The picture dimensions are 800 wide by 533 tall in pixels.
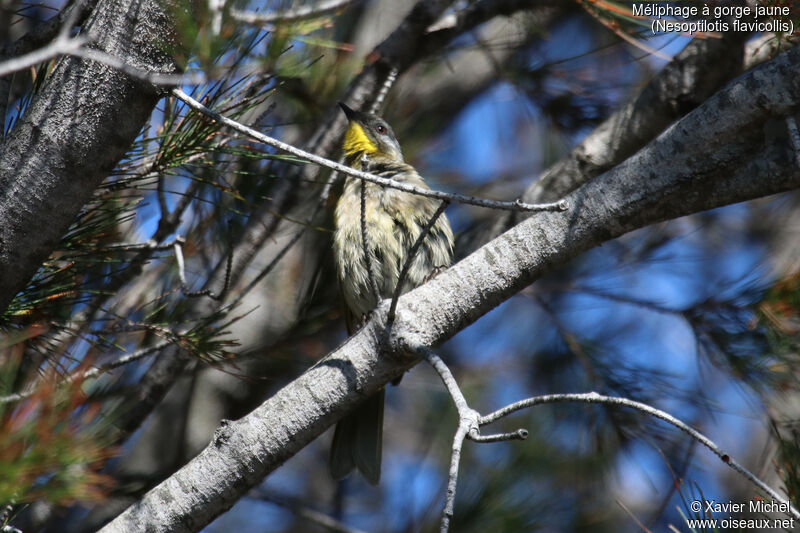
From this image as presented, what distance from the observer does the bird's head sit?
138 inches

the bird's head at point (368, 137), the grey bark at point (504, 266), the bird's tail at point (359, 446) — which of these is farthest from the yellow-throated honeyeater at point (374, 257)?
the grey bark at point (504, 266)

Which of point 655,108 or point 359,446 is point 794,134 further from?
point 359,446

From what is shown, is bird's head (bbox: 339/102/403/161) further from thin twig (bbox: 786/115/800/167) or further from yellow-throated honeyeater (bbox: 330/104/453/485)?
thin twig (bbox: 786/115/800/167)

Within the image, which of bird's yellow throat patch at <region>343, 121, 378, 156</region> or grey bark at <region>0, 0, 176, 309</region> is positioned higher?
bird's yellow throat patch at <region>343, 121, 378, 156</region>

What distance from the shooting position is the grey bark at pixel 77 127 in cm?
183

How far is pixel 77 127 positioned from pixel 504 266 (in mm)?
1232

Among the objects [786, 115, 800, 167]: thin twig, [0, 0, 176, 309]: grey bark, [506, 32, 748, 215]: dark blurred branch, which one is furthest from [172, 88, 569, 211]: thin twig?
[506, 32, 748, 215]: dark blurred branch

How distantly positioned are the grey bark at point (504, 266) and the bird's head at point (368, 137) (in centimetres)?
157

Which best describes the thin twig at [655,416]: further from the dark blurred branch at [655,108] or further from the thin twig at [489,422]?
the dark blurred branch at [655,108]

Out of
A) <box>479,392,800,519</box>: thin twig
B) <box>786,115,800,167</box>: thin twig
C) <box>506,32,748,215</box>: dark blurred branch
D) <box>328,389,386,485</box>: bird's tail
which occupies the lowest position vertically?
<box>479,392,800,519</box>: thin twig

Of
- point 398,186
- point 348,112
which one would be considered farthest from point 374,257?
point 398,186

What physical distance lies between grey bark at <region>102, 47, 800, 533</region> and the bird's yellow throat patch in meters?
1.60

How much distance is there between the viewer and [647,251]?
4.14 meters

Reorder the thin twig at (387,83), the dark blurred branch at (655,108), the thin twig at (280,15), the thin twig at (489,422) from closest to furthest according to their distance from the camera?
the thin twig at (489,422) < the thin twig at (280,15) < the dark blurred branch at (655,108) < the thin twig at (387,83)
